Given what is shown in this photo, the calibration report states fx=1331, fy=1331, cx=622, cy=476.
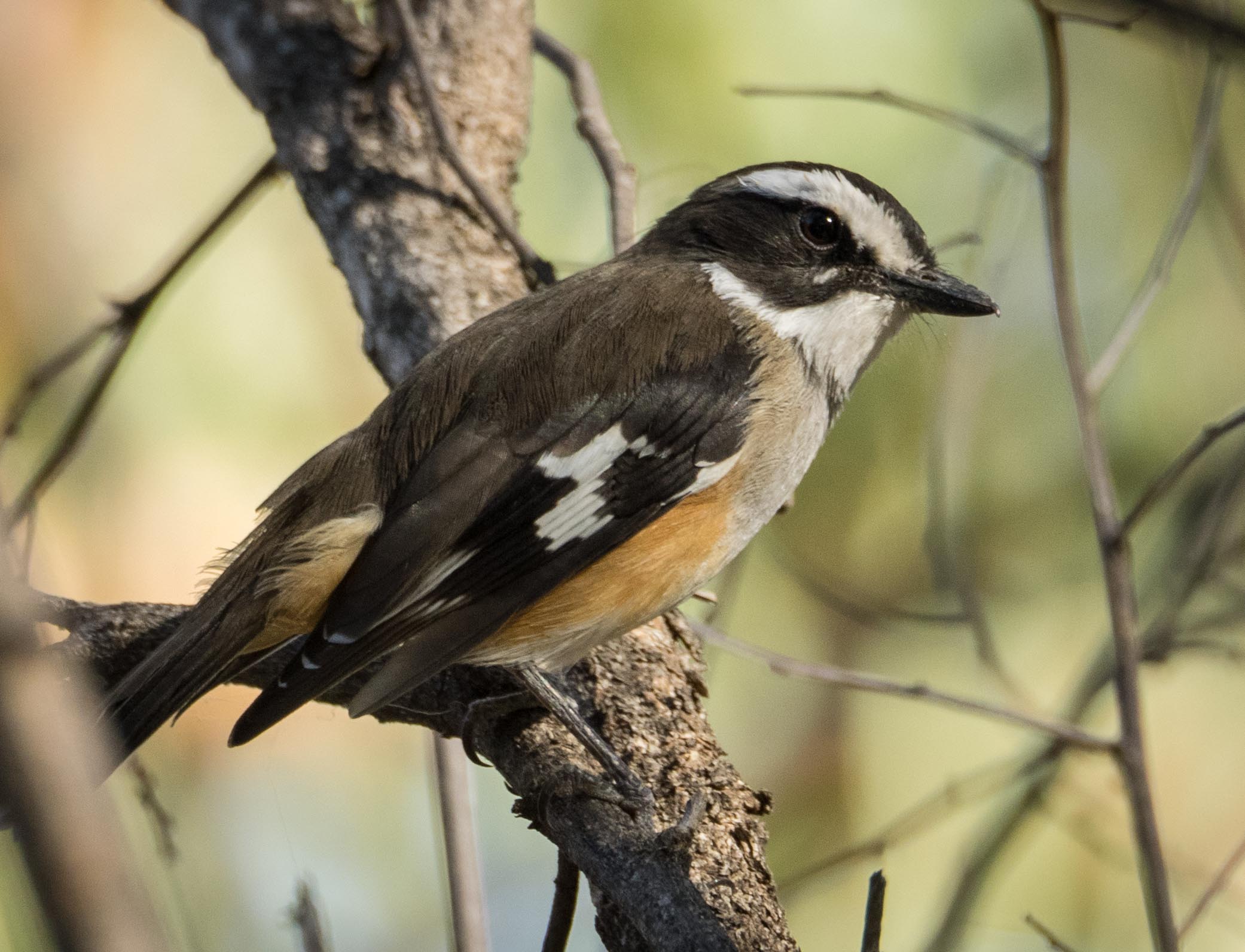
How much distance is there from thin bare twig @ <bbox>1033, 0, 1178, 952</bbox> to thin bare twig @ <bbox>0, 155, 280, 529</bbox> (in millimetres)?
2418

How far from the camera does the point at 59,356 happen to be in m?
4.04

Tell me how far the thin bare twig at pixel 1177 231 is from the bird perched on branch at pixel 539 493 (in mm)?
352

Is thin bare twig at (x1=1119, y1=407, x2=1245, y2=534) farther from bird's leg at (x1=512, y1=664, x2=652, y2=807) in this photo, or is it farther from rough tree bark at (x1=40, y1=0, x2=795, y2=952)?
bird's leg at (x1=512, y1=664, x2=652, y2=807)

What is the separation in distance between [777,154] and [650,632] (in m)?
3.18

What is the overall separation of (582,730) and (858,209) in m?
1.51

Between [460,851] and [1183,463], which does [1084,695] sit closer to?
[1183,463]

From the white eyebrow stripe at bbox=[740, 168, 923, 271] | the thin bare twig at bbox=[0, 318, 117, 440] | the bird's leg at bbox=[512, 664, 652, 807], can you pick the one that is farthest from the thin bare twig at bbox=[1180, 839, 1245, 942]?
the thin bare twig at bbox=[0, 318, 117, 440]

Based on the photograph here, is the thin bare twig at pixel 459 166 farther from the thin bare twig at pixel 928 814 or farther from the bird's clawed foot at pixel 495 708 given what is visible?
the thin bare twig at pixel 928 814

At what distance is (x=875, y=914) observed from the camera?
71.1 inches

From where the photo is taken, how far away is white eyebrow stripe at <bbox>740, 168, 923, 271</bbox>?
3.42 metres

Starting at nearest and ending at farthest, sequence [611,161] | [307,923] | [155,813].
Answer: [307,923], [155,813], [611,161]

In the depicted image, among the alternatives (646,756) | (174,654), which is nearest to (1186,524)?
(646,756)

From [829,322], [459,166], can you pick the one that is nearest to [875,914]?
[829,322]

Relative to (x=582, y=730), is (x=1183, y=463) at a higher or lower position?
higher
